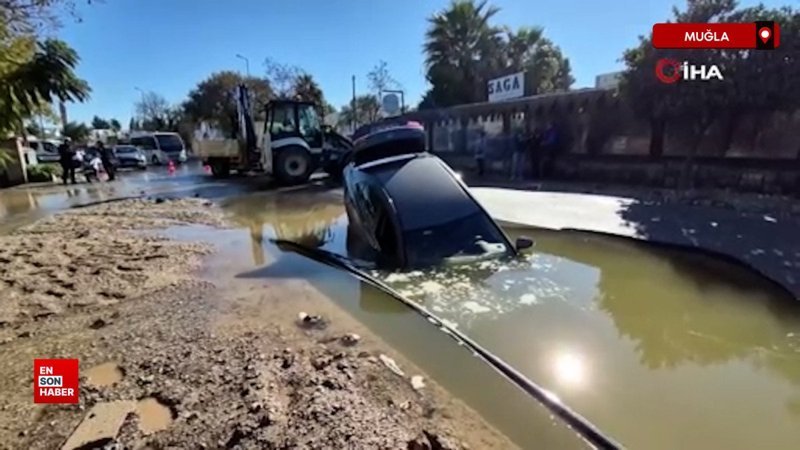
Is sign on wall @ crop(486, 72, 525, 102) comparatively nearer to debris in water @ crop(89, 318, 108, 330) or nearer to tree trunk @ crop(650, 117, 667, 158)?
tree trunk @ crop(650, 117, 667, 158)

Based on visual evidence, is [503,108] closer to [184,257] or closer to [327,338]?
[184,257]

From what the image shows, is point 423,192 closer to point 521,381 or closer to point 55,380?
point 521,381

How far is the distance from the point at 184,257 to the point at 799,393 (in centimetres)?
730

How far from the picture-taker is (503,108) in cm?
1773

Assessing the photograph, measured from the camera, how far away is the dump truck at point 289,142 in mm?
15383

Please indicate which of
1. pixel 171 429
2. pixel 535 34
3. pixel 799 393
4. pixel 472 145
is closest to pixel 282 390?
pixel 171 429

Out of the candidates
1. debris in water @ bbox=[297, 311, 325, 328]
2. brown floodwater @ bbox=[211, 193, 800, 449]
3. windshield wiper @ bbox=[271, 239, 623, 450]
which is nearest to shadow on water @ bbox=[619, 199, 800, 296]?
brown floodwater @ bbox=[211, 193, 800, 449]

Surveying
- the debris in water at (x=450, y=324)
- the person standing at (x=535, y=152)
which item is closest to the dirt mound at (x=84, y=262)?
the debris in water at (x=450, y=324)

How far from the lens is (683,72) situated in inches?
403

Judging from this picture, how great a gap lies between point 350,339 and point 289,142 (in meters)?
12.6

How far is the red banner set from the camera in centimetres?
924

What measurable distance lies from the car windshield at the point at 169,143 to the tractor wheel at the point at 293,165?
20.3 meters

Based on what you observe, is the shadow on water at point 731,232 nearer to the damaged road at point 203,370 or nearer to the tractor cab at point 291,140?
the damaged road at point 203,370

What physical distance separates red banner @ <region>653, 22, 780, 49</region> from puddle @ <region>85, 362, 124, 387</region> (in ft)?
38.7
